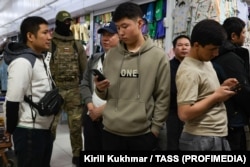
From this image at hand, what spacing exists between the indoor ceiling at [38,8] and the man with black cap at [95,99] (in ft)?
7.83

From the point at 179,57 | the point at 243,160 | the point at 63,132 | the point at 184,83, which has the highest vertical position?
the point at 179,57

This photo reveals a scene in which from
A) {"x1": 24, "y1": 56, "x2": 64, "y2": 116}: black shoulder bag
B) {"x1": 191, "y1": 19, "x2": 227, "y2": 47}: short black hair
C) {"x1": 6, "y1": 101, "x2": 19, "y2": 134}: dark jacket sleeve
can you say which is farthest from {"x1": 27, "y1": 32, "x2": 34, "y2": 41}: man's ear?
{"x1": 191, "y1": 19, "x2": 227, "y2": 47}: short black hair

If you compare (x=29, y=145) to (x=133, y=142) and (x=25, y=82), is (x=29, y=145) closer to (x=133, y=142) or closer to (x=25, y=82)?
(x=25, y=82)

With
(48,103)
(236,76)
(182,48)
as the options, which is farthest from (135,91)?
(182,48)

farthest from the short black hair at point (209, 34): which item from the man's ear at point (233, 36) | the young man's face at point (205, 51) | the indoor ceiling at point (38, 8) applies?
the indoor ceiling at point (38, 8)

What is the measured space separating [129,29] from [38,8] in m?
6.50

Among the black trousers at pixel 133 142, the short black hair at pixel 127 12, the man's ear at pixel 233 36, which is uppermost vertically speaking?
the short black hair at pixel 127 12

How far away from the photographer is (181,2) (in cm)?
336

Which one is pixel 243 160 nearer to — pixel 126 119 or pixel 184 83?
pixel 184 83

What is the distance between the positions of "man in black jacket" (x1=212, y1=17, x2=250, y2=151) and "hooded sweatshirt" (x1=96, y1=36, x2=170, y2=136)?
0.45 m

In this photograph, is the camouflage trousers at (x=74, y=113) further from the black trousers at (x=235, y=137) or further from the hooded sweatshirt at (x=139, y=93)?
the black trousers at (x=235, y=137)

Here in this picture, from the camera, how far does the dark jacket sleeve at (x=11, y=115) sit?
1.62m

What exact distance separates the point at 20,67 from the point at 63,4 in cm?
502

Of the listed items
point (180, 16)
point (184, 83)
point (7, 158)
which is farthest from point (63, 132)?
point (184, 83)
